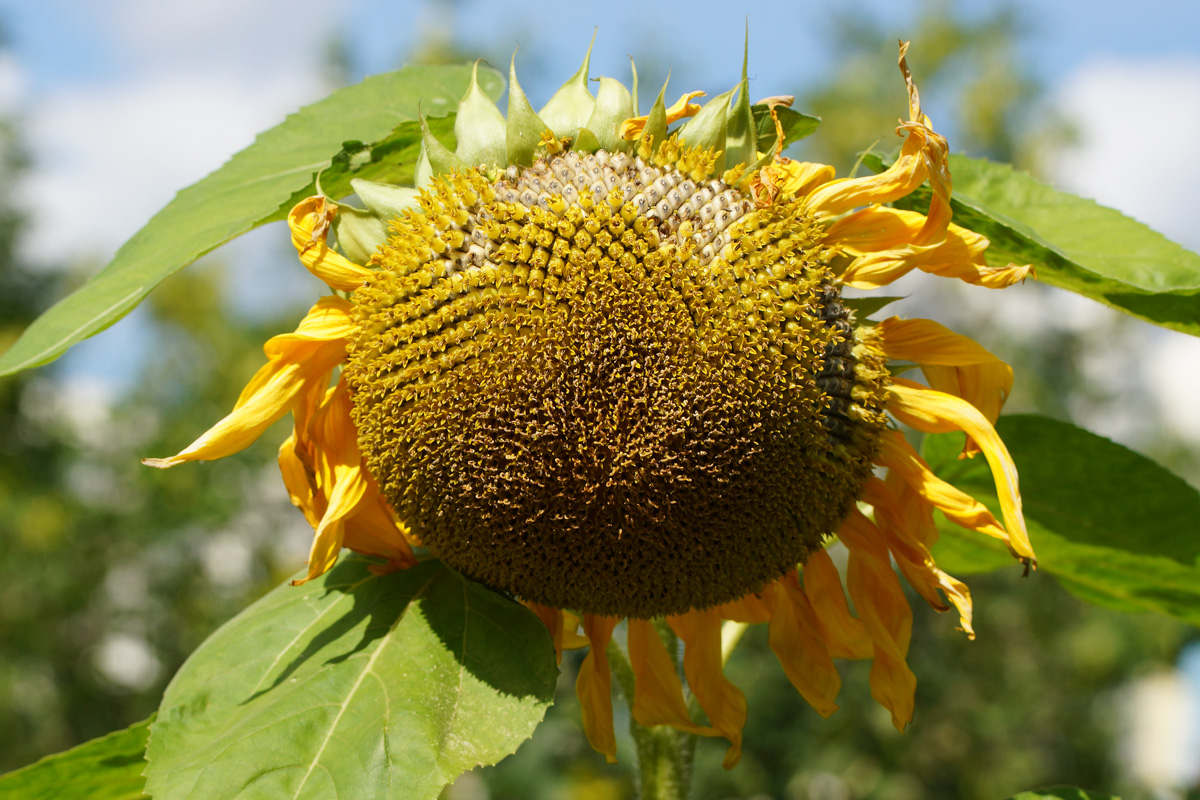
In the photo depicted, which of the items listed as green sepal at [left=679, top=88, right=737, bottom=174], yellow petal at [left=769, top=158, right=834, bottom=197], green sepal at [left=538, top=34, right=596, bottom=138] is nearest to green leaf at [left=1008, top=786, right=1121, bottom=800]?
yellow petal at [left=769, top=158, right=834, bottom=197]

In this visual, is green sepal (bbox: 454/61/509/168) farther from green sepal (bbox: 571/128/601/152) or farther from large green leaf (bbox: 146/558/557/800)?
large green leaf (bbox: 146/558/557/800)

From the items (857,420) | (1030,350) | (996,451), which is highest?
(857,420)

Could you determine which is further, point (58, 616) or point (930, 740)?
point (58, 616)

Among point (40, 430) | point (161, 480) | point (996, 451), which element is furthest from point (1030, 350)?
point (996, 451)

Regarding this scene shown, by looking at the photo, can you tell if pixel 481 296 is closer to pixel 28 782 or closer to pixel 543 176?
pixel 543 176

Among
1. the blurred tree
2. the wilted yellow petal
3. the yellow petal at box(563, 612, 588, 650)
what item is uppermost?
the wilted yellow petal

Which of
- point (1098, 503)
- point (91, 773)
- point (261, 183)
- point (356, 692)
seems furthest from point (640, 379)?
point (91, 773)
